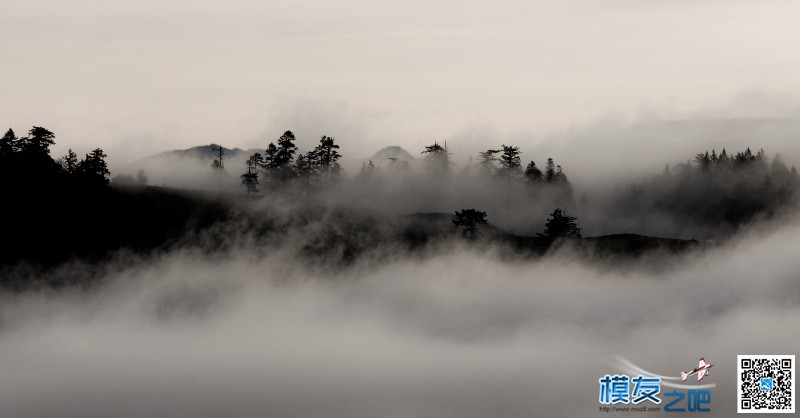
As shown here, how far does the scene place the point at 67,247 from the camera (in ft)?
529

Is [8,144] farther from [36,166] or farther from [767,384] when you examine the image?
[767,384]

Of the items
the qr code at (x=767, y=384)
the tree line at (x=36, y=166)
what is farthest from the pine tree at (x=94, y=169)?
the qr code at (x=767, y=384)

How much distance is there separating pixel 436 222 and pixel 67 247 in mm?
71733

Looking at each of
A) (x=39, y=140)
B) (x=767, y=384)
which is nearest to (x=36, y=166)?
(x=39, y=140)

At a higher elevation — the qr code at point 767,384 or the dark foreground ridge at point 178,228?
the dark foreground ridge at point 178,228

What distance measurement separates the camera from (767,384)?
99.6 meters

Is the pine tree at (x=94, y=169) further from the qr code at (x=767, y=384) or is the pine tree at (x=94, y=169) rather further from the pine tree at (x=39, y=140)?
the qr code at (x=767, y=384)

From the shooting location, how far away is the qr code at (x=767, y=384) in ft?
324

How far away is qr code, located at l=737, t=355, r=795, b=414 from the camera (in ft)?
324

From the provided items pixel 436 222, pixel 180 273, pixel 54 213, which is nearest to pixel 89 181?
pixel 54 213

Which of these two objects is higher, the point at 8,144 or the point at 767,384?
the point at 8,144

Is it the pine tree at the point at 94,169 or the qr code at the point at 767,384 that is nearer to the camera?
the qr code at the point at 767,384

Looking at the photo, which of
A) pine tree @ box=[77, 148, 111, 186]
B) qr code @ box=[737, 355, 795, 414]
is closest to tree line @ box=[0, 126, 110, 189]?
pine tree @ box=[77, 148, 111, 186]

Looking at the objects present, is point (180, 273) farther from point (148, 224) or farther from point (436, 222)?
point (436, 222)
